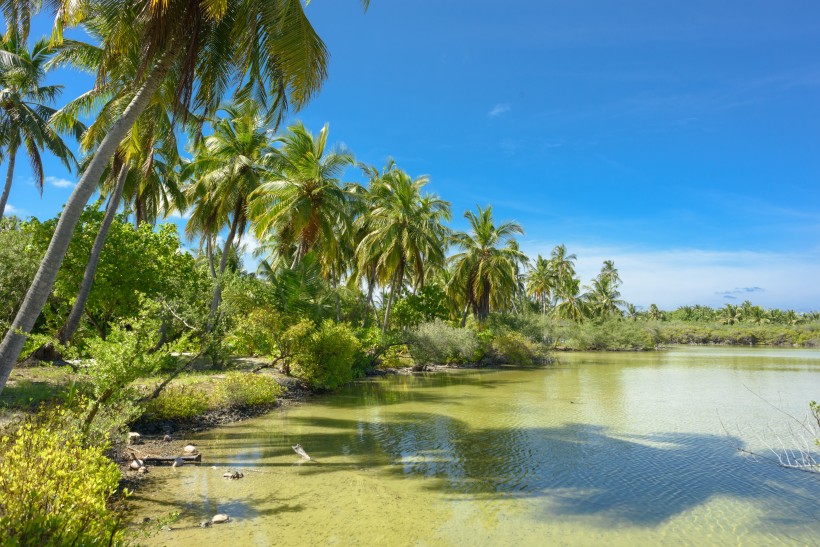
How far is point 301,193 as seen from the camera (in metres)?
19.4

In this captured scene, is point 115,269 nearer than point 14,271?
No

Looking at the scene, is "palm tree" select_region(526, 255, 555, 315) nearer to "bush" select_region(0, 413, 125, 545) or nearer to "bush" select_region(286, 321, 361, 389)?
"bush" select_region(286, 321, 361, 389)

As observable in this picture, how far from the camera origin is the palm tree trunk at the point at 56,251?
20.1 feet

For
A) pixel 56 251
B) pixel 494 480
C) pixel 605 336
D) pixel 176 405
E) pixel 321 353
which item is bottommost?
pixel 494 480

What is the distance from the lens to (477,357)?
32000 mm

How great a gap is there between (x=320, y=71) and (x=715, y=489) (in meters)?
10.3

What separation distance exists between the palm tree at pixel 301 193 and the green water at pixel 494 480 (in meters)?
7.35

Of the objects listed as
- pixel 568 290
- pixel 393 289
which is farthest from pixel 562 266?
pixel 393 289

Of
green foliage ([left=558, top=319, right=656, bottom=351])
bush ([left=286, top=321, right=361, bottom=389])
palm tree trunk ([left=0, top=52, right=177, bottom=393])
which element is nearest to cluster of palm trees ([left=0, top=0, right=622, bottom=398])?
palm tree trunk ([left=0, top=52, right=177, bottom=393])

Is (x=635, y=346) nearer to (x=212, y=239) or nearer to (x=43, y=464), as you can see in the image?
(x=212, y=239)

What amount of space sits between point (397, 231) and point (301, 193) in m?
8.35

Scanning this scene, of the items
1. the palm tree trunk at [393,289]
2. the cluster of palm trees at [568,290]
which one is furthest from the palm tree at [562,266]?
the palm tree trunk at [393,289]

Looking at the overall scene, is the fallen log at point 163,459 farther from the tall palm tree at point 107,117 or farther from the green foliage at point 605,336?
the green foliage at point 605,336

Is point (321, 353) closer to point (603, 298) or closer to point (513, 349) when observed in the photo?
point (513, 349)
